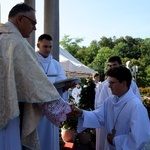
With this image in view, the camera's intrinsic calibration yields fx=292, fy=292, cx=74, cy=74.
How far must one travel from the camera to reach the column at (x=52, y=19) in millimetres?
9172

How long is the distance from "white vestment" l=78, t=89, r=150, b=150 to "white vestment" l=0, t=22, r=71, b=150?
936mm

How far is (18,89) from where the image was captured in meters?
2.52

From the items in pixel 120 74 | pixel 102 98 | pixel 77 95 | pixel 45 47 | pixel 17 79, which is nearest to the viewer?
pixel 17 79

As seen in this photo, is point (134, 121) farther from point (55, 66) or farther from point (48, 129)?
point (55, 66)

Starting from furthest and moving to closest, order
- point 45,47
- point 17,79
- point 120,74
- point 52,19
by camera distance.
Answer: point 52,19
point 45,47
point 120,74
point 17,79

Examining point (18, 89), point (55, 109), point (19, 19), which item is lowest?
point (55, 109)

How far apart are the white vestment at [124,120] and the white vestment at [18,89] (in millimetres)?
936

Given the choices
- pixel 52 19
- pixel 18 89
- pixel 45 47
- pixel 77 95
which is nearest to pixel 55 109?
pixel 18 89

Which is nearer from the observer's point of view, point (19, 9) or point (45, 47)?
point (19, 9)

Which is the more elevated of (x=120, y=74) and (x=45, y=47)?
(x=45, y=47)

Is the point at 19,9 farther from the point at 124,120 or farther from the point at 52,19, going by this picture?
the point at 52,19

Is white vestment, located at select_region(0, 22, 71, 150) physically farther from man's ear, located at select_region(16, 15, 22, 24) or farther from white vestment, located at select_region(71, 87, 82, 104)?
white vestment, located at select_region(71, 87, 82, 104)

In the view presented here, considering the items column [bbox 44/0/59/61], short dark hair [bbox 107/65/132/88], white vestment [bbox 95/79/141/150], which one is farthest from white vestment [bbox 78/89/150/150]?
column [bbox 44/0/59/61]

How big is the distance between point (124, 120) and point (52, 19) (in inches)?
255
